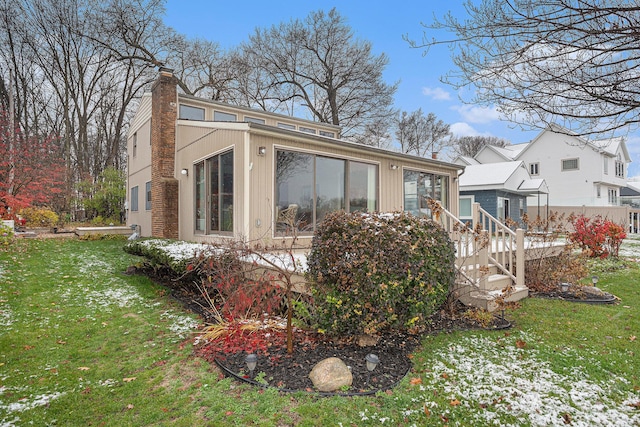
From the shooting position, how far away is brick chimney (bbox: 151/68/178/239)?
984cm

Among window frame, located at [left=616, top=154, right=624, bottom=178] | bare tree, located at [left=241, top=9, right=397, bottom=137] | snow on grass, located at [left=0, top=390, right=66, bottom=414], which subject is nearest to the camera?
snow on grass, located at [left=0, top=390, right=66, bottom=414]

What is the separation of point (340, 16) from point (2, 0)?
1608 centimetres

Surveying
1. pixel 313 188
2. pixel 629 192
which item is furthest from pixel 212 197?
pixel 629 192

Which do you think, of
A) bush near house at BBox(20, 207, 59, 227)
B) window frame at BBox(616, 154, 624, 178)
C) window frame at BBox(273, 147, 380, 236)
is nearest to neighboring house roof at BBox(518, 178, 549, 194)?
window frame at BBox(616, 154, 624, 178)

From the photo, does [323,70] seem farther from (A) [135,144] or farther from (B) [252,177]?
(B) [252,177]

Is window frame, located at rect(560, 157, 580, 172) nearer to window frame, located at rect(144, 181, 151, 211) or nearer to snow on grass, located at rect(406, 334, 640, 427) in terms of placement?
window frame, located at rect(144, 181, 151, 211)

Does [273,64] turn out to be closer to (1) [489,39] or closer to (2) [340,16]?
(2) [340,16]

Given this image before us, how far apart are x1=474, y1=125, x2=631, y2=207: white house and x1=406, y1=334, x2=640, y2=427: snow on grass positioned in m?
25.1

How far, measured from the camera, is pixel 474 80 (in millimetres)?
3457

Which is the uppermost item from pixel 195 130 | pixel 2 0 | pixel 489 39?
pixel 2 0

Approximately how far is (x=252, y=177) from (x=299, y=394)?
15.3ft

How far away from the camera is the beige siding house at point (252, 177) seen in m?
7.01

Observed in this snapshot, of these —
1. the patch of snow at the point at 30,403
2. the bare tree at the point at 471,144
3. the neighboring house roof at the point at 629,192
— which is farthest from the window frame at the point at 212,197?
the neighboring house roof at the point at 629,192

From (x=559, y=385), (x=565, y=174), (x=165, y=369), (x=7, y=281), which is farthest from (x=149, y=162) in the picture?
(x=565, y=174)
